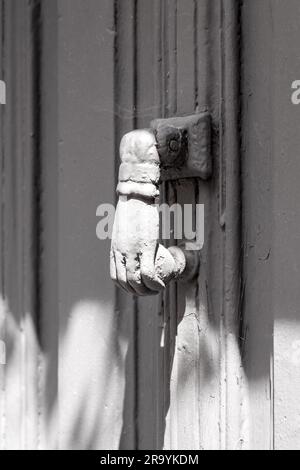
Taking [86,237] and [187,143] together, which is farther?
[86,237]

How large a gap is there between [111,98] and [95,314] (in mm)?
519

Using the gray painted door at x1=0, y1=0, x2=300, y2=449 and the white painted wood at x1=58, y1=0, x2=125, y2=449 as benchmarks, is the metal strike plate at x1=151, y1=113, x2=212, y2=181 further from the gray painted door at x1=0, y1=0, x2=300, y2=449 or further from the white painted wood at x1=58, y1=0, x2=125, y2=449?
the white painted wood at x1=58, y1=0, x2=125, y2=449

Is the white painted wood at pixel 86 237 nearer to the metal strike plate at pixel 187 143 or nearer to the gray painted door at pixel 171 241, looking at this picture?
the gray painted door at pixel 171 241

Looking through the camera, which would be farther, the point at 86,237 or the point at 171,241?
the point at 86,237

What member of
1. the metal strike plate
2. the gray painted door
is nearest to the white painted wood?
the gray painted door

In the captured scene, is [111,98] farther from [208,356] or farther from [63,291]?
[208,356]

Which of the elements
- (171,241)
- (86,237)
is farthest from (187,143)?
(86,237)

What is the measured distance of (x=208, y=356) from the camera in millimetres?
1627

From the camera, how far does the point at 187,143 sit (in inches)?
64.0

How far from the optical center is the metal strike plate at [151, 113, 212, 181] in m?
1.58

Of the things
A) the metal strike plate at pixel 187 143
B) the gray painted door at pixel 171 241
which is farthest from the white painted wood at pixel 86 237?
the metal strike plate at pixel 187 143

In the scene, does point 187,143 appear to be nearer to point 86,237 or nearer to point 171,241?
point 171,241

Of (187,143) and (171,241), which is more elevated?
(187,143)

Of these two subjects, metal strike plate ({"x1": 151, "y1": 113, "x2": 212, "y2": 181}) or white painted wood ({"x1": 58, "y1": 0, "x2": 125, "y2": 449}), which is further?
white painted wood ({"x1": 58, "y1": 0, "x2": 125, "y2": 449})
